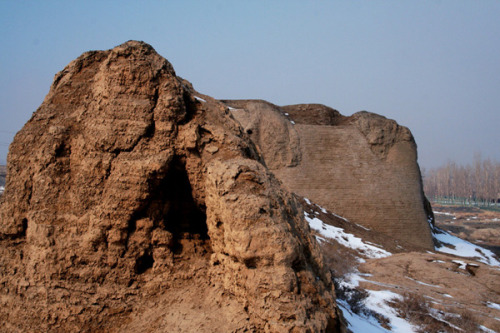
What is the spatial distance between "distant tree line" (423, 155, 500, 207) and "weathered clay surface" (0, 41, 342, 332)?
6143cm

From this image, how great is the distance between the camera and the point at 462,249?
17375mm

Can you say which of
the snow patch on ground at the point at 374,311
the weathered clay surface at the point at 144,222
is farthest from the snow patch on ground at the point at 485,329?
the weathered clay surface at the point at 144,222

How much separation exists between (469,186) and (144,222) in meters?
69.6

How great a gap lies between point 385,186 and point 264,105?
6.40m

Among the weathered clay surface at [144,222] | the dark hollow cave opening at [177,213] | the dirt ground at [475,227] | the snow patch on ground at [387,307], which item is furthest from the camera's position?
the dirt ground at [475,227]

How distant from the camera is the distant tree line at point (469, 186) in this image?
57.3m

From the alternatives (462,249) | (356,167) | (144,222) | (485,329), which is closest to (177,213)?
(144,222)

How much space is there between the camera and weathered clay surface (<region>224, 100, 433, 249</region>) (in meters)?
15.6

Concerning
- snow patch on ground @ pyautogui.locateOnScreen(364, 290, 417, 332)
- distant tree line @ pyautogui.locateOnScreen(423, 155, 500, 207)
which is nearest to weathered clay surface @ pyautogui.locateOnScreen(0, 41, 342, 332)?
snow patch on ground @ pyautogui.locateOnScreen(364, 290, 417, 332)

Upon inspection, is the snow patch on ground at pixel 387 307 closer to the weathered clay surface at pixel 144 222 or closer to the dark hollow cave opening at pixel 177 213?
the weathered clay surface at pixel 144 222

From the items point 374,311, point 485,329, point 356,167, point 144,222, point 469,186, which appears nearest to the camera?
point 144,222

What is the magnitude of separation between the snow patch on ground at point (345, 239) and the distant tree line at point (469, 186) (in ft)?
169

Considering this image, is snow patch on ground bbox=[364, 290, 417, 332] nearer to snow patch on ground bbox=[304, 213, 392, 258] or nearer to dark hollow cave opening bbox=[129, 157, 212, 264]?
dark hollow cave opening bbox=[129, 157, 212, 264]

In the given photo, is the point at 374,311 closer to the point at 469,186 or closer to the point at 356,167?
the point at 356,167
